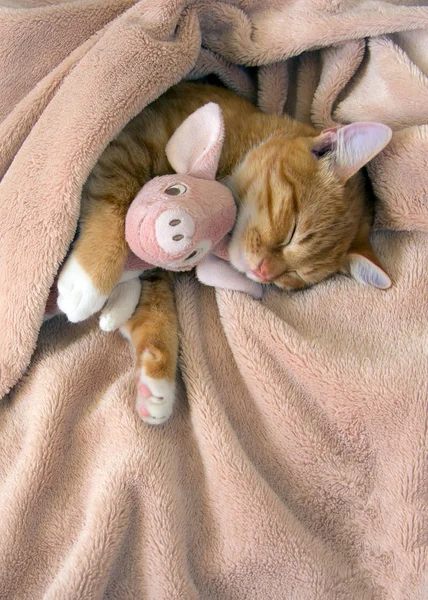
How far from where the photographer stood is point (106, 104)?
1.13 meters

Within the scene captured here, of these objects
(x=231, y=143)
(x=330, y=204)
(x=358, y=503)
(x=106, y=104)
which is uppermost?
(x=106, y=104)

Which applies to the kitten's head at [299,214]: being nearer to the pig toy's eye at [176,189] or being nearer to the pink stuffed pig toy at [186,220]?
the pink stuffed pig toy at [186,220]

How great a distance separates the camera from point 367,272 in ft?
4.17

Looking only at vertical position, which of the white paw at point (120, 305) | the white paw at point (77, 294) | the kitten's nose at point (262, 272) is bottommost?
the kitten's nose at point (262, 272)

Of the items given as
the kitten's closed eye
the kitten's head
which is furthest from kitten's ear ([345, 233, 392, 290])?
the kitten's closed eye

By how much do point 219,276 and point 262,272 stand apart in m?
0.10

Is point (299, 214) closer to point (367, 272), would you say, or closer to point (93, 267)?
point (367, 272)

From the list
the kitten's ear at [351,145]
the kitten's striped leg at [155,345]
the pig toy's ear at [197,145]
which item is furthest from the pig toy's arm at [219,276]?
the kitten's ear at [351,145]

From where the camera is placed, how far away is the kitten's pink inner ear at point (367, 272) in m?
1.24

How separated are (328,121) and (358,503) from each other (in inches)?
39.1

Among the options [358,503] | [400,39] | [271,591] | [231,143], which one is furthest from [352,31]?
[271,591]

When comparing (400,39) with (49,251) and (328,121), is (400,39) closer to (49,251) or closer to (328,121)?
(328,121)

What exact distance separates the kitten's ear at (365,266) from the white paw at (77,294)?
2.03 feet

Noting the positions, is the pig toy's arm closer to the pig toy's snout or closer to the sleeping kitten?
the sleeping kitten
